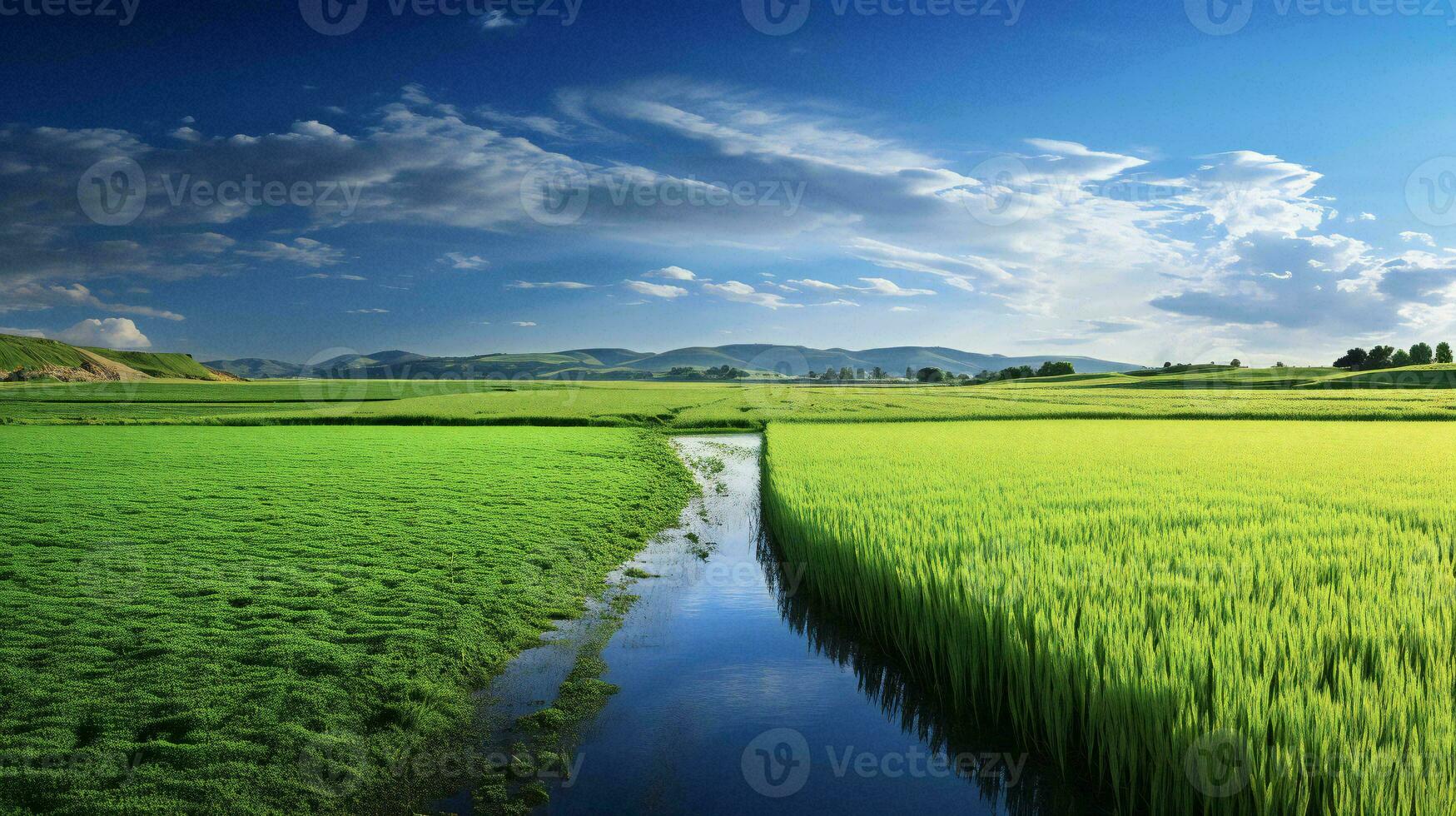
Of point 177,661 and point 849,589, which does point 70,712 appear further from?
point 849,589

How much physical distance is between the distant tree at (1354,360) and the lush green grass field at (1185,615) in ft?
428

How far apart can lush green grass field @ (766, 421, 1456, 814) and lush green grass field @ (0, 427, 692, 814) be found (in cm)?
424

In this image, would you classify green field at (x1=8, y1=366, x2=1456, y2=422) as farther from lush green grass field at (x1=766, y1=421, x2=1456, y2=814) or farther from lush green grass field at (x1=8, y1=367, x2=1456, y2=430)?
lush green grass field at (x1=766, y1=421, x2=1456, y2=814)

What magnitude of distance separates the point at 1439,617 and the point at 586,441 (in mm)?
27080

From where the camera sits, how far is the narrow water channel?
482 centimetres

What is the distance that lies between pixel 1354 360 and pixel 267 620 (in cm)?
14989

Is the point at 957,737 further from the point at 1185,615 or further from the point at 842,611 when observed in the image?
the point at 842,611

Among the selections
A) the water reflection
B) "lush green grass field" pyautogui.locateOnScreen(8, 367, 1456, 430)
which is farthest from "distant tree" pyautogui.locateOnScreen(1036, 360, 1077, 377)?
the water reflection

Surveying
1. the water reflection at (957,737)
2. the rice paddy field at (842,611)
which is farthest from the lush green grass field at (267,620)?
the water reflection at (957,737)

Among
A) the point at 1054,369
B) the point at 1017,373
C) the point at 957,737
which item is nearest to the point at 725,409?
the point at 957,737

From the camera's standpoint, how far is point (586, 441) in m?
29.7

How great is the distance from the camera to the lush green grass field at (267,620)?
14.9 ft

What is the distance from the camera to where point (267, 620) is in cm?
705

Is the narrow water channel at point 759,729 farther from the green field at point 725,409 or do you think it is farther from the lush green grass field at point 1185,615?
the green field at point 725,409
